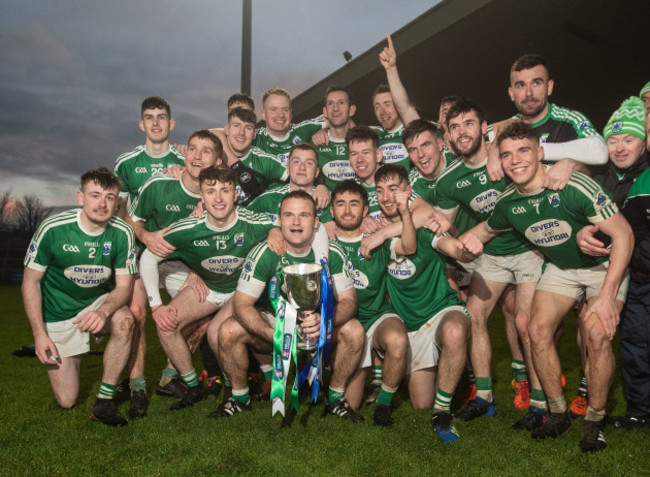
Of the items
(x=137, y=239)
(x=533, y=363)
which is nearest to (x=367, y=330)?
(x=533, y=363)

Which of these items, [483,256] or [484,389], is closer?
[484,389]

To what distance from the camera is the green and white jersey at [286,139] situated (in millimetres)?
5402

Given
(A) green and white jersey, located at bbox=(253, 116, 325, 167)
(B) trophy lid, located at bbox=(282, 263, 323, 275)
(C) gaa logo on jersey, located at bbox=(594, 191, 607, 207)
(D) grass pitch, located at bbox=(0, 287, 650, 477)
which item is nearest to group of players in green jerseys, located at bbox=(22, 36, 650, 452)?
(C) gaa logo on jersey, located at bbox=(594, 191, 607, 207)

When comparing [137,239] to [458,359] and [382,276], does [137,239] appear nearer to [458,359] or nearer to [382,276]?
[382,276]

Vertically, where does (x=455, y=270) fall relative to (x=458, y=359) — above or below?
above

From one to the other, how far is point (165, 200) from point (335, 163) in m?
1.80

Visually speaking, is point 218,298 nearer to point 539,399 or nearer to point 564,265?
point 539,399

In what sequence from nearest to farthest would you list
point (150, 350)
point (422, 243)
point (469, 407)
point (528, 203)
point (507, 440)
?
point (507, 440)
point (528, 203)
point (469, 407)
point (422, 243)
point (150, 350)

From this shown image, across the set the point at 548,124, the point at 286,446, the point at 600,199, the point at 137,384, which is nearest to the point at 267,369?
the point at 137,384

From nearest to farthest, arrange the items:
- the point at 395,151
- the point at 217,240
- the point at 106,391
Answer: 1. the point at 106,391
2. the point at 217,240
3. the point at 395,151

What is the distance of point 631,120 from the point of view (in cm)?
343

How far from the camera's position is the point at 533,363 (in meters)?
3.37

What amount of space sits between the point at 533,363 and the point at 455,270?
1440mm

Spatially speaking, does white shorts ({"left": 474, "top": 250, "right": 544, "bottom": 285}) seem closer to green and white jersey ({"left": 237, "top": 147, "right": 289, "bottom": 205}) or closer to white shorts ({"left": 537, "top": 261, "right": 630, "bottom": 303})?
white shorts ({"left": 537, "top": 261, "right": 630, "bottom": 303})
